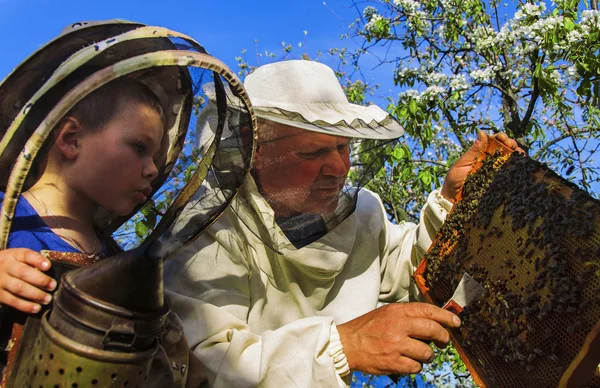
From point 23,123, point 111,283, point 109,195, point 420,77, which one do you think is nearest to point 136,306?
point 111,283

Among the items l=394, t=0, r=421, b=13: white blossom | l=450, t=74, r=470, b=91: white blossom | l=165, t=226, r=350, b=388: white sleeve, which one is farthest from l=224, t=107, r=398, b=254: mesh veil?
l=394, t=0, r=421, b=13: white blossom

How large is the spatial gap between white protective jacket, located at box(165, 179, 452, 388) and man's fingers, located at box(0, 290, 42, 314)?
34.4 inches

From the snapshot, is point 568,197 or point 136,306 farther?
point 568,197

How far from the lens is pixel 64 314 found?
1.35 meters

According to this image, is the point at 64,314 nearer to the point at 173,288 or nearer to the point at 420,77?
the point at 173,288

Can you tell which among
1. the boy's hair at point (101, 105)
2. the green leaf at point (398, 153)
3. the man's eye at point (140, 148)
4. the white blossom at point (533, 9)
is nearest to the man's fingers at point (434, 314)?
the man's eye at point (140, 148)

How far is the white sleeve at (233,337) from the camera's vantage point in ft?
7.12

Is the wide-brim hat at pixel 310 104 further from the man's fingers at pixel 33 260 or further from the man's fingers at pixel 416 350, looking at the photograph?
the man's fingers at pixel 33 260

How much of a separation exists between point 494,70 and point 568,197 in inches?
194

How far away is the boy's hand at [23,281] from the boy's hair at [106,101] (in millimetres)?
423

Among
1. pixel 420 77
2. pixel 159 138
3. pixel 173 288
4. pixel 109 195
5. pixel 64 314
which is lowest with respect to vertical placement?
pixel 64 314

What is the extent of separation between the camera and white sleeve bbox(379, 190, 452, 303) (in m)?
3.10

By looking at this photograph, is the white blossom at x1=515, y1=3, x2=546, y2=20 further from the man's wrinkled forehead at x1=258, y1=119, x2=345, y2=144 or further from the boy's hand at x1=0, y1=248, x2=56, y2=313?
the boy's hand at x1=0, y1=248, x2=56, y2=313

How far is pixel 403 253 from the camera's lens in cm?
328
